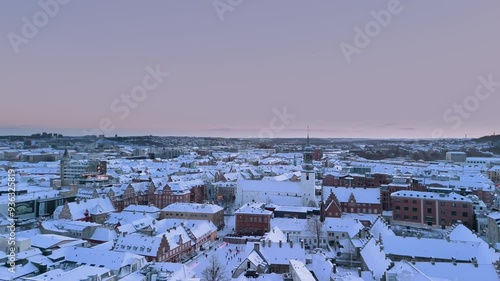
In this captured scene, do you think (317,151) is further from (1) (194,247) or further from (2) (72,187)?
(1) (194,247)

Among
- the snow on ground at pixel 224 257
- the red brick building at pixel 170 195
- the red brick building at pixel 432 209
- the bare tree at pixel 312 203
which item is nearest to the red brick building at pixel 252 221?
the snow on ground at pixel 224 257

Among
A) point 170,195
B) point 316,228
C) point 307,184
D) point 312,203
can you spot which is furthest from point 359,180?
point 170,195

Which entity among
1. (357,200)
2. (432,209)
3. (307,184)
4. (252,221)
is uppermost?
(307,184)

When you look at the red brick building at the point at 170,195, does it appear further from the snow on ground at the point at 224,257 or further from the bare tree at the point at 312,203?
the snow on ground at the point at 224,257

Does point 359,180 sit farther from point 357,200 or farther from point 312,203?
point 357,200

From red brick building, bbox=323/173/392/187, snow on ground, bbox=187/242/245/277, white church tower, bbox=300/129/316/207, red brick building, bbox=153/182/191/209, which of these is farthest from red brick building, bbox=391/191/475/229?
red brick building, bbox=153/182/191/209

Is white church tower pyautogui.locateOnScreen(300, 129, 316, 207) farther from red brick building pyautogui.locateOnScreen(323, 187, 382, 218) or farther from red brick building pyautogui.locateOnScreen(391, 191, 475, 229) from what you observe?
red brick building pyautogui.locateOnScreen(391, 191, 475, 229)
